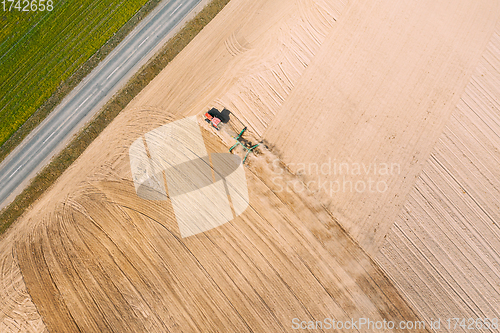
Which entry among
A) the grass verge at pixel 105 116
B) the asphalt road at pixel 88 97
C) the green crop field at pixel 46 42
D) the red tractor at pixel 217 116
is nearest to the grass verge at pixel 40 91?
the green crop field at pixel 46 42

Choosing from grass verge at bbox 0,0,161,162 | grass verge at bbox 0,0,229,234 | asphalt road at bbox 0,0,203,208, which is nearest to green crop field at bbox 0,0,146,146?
grass verge at bbox 0,0,161,162

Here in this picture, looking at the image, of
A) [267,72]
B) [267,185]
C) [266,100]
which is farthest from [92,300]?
[267,72]

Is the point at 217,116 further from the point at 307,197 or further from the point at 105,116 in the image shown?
the point at 307,197

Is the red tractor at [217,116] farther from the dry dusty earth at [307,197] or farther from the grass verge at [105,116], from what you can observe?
the grass verge at [105,116]

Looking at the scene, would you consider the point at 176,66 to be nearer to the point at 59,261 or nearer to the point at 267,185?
the point at 267,185

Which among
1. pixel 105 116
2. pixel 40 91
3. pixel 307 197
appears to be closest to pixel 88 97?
pixel 105 116

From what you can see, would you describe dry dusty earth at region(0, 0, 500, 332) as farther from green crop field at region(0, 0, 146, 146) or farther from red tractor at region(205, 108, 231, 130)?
green crop field at region(0, 0, 146, 146)
